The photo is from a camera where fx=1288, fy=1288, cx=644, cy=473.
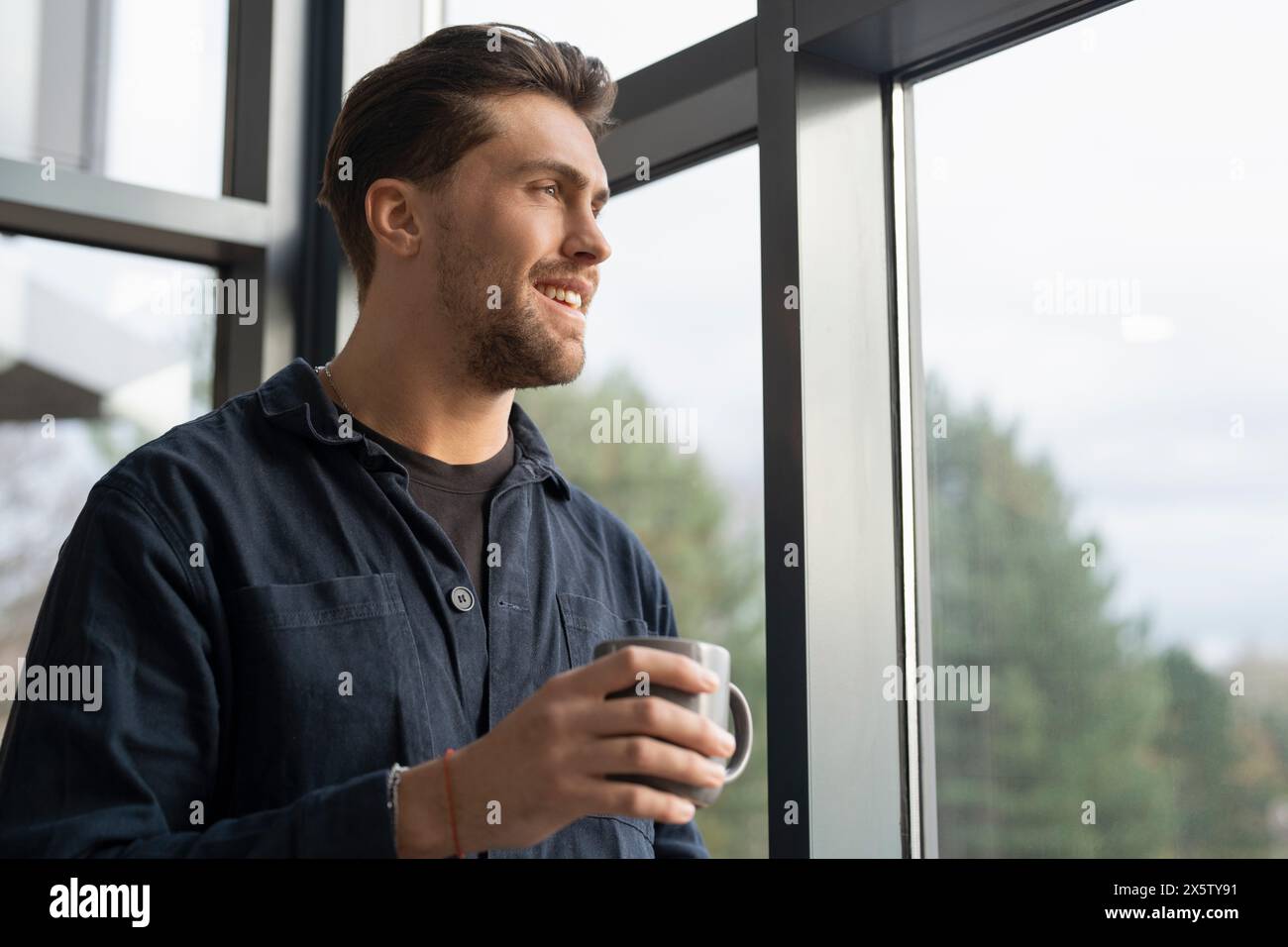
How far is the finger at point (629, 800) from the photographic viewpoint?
31.6 inches

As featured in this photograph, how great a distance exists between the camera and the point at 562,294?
132 cm

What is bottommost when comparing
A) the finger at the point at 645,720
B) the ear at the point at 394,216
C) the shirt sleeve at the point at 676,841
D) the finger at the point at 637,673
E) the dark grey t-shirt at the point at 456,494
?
the shirt sleeve at the point at 676,841

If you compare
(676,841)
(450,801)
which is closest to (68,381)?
(676,841)

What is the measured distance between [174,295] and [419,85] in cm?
78

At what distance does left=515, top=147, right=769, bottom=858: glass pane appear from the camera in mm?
1521

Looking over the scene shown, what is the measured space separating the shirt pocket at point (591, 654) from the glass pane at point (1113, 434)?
0.31 metres

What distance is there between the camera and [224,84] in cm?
205

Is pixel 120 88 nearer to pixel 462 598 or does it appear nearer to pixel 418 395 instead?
pixel 418 395

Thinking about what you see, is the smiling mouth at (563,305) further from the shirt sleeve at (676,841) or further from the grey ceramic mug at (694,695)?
the grey ceramic mug at (694,695)

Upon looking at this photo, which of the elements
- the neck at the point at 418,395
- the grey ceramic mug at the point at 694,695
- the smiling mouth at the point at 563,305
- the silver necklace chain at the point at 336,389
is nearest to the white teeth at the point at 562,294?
the smiling mouth at the point at 563,305

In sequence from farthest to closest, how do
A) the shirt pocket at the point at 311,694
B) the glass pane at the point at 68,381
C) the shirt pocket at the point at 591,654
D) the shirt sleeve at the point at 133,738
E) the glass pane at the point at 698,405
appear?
1. the glass pane at the point at 68,381
2. the glass pane at the point at 698,405
3. the shirt pocket at the point at 591,654
4. the shirt pocket at the point at 311,694
5. the shirt sleeve at the point at 133,738

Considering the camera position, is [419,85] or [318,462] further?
[419,85]
